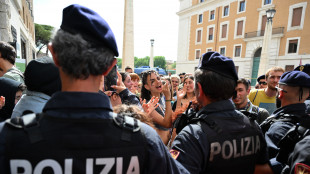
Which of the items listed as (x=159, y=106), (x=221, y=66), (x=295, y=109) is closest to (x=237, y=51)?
(x=159, y=106)

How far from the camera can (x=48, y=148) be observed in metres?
0.73

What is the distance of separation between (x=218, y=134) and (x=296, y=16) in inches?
981

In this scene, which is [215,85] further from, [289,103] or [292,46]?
[292,46]

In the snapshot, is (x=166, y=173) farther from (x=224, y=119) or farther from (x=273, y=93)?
(x=273, y=93)

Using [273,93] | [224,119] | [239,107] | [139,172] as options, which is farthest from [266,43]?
[139,172]

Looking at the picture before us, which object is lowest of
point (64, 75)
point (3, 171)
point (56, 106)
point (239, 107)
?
point (239, 107)

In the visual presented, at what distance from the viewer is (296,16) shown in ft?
62.2

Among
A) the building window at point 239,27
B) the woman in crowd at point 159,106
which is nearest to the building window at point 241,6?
the building window at point 239,27

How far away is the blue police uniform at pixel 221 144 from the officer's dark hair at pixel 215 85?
0.06 meters

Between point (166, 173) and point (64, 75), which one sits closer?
point (64, 75)

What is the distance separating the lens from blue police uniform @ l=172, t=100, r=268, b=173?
1.20m

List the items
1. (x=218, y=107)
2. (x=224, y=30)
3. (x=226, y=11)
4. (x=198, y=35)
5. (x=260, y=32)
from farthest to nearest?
1. (x=198, y=35)
2. (x=224, y=30)
3. (x=226, y=11)
4. (x=260, y=32)
5. (x=218, y=107)

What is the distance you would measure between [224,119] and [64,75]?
1.16 metres

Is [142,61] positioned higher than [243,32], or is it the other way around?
[243,32]
